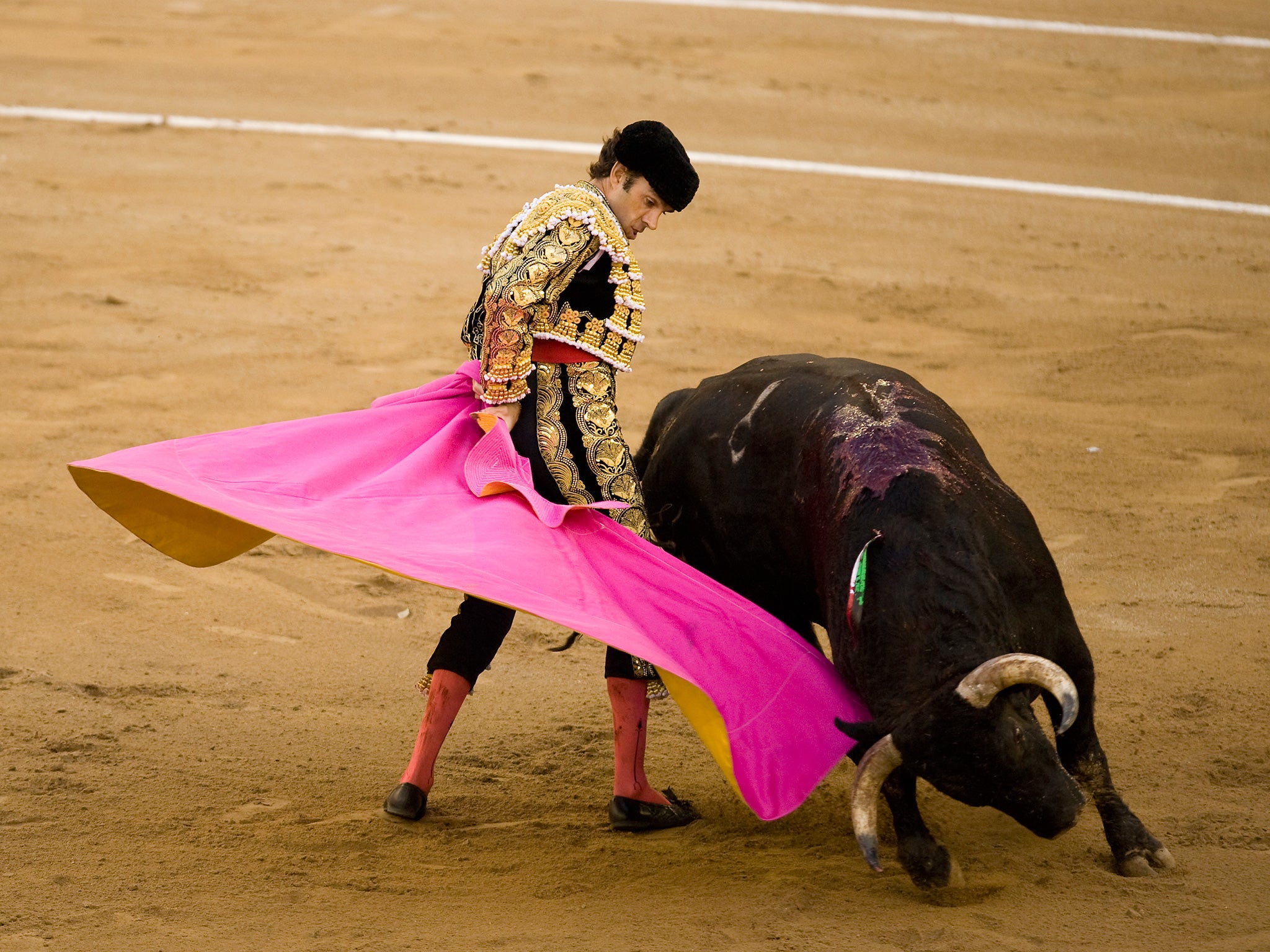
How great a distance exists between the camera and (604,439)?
3.62m

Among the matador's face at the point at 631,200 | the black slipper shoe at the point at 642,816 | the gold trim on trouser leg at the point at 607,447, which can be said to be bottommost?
the black slipper shoe at the point at 642,816

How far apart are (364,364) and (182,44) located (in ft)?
23.1

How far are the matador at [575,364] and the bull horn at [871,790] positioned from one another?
65 cm

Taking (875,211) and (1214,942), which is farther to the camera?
(875,211)

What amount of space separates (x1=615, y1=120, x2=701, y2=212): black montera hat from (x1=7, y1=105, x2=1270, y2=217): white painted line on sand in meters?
7.10

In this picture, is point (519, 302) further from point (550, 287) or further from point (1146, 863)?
point (1146, 863)

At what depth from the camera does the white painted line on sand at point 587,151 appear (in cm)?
1041

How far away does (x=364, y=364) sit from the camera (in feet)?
24.3

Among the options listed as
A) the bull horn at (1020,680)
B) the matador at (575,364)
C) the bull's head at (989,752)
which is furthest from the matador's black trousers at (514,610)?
the bull horn at (1020,680)

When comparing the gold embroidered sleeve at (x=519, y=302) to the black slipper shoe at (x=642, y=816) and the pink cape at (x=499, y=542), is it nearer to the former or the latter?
the pink cape at (x=499, y=542)

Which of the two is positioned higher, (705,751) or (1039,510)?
(1039,510)

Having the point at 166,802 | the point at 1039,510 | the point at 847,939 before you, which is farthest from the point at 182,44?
the point at 847,939

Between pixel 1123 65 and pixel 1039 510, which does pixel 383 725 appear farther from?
pixel 1123 65

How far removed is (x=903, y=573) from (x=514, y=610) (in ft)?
2.99
